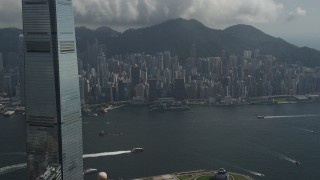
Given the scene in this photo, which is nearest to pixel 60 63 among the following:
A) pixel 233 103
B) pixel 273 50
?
pixel 233 103

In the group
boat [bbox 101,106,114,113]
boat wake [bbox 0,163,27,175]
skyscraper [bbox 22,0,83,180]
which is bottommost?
boat wake [bbox 0,163,27,175]

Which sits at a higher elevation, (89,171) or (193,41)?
(193,41)

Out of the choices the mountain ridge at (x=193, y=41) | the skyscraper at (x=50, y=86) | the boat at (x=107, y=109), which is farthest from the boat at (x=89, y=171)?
the mountain ridge at (x=193, y=41)

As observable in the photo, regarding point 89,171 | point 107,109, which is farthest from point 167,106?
point 89,171

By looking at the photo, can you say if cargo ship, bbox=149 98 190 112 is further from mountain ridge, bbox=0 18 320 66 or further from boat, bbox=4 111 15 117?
mountain ridge, bbox=0 18 320 66

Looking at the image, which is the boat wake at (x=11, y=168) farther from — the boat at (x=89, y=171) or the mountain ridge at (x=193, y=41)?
the mountain ridge at (x=193, y=41)

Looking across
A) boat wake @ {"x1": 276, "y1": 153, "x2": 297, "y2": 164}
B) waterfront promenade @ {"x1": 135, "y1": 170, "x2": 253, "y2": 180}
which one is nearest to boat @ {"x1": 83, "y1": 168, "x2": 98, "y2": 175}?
waterfront promenade @ {"x1": 135, "y1": 170, "x2": 253, "y2": 180}

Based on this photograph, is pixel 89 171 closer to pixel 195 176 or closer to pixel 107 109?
pixel 195 176

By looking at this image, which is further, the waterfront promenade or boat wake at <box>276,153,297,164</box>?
boat wake at <box>276,153,297,164</box>

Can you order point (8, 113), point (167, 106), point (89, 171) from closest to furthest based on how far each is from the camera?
1. point (89, 171)
2. point (8, 113)
3. point (167, 106)
